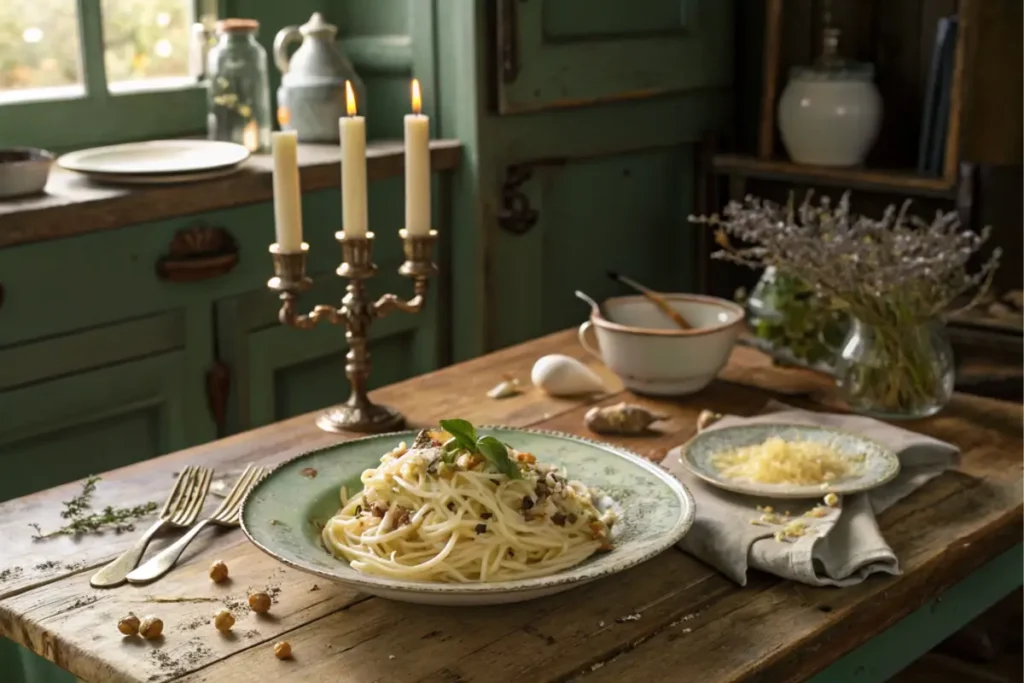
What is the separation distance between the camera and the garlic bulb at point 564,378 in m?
1.81

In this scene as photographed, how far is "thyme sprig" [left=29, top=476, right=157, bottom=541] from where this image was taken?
1.37 m

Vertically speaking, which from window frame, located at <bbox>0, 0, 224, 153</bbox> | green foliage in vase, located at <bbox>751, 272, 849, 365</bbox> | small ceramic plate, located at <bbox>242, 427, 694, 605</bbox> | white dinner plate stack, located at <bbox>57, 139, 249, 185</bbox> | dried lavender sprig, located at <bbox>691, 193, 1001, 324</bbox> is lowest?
small ceramic plate, located at <bbox>242, 427, 694, 605</bbox>

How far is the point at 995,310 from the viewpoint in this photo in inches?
95.5

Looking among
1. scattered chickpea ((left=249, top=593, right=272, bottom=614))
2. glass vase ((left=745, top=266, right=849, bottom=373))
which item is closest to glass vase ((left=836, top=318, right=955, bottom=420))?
glass vase ((left=745, top=266, right=849, bottom=373))

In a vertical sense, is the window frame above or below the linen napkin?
above

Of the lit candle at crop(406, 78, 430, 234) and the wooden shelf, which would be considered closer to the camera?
the lit candle at crop(406, 78, 430, 234)

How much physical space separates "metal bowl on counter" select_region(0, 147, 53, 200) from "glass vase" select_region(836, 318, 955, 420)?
1290mm

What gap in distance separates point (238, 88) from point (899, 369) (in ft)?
4.51

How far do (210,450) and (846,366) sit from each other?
0.86m

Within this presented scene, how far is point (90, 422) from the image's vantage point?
2203 mm

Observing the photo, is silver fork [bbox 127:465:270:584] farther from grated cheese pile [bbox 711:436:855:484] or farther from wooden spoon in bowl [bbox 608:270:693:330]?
wooden spoon in bowl [bbox 608:270:693:330]

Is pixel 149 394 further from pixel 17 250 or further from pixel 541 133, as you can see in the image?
pixel 541 133

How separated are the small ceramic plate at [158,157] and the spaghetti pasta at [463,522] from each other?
1.07 metres

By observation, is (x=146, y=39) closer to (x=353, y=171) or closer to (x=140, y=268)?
(x=140, y=268)
